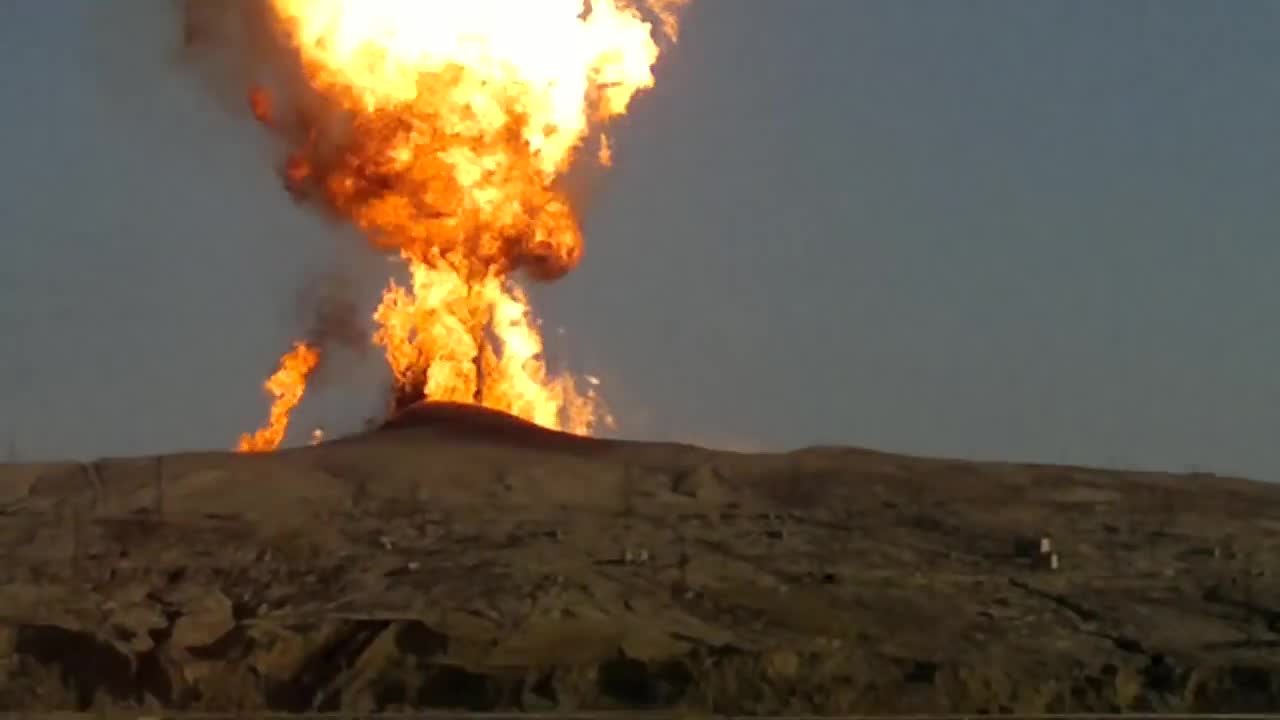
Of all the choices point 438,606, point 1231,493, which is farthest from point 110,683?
point 1231,493

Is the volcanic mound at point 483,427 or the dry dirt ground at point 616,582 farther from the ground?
the volcanic mound at point 483,427

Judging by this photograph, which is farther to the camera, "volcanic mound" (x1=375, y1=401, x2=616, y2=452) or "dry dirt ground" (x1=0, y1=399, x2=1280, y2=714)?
"volcanic mound" (x1=375, y1=401, x2=616, y2=452)

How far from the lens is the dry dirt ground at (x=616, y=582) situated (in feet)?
136

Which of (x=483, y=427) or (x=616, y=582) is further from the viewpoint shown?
(x=483, y=427)

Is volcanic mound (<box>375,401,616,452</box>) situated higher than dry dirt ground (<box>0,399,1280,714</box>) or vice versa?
Result: volcanic mound (<box>375,401,616,452</box>)

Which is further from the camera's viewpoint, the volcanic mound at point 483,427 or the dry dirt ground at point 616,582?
the volcanic mound at point 483,427

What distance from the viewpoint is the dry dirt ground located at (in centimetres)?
4156

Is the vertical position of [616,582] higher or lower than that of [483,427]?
lower

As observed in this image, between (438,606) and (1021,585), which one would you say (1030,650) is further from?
(438,606)

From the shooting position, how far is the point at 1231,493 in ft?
200

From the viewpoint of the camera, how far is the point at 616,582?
47.0 meters

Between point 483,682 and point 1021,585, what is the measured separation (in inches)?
569

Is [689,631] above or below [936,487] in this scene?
below

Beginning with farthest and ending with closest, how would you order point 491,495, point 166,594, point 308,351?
point 308,351 < point 491,495 < point 166,594
